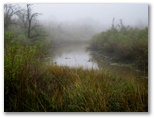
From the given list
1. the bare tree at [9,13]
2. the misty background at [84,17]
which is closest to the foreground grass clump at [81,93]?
the misty background at [84,17]

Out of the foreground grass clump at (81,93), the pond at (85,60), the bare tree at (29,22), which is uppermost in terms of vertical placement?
the bare tree at (29,22)

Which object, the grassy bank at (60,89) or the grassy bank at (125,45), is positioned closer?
the grassy bank at (60,89)

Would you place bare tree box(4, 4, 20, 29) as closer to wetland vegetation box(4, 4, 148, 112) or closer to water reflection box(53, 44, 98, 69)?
wetland vegetation box(4, 4, 148, 112)

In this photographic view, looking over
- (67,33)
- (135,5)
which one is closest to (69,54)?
(67,33)

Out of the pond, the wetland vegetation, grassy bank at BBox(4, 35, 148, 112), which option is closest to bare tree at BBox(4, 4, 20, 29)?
the wetland vegetation

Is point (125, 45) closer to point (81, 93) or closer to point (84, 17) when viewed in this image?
point (84, 17)

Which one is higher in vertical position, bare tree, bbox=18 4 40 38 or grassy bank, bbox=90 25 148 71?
bare tree, bbox=18 4 40 38

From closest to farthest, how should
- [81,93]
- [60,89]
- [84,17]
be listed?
[81,93] < [60,89] < [84,17]

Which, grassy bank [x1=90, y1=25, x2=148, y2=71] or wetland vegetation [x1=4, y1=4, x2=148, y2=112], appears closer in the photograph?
wetland vegetation [x1=4, y1=4, x2=148, y2=112]

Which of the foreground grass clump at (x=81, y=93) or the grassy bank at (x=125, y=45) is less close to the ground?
the grassy bank at (x=125, y=45)

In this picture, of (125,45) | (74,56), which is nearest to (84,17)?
(74,56)

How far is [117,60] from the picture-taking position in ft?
8.78

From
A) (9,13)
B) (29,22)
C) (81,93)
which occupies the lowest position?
(81,93)

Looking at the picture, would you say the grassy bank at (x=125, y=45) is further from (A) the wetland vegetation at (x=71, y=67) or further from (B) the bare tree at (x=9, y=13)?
(B) the bare tree at (x=9, y=13)
